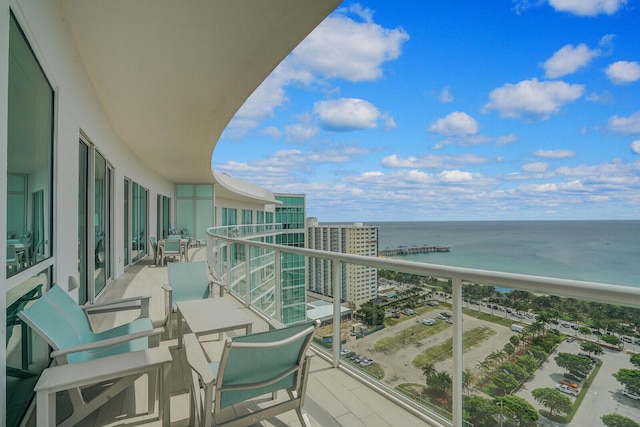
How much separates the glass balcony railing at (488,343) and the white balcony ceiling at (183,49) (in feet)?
7.51

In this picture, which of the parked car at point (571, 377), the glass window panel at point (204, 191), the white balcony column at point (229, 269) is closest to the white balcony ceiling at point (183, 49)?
the white balcony column at point (229, 269)

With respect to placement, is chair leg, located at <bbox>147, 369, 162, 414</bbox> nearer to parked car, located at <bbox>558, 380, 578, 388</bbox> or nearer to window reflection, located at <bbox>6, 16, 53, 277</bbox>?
window reflection, located at <bbox>6, 16, 53, 277</bbox>

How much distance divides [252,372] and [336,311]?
1.31 metres

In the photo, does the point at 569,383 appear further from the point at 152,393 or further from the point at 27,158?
the point at 27,158

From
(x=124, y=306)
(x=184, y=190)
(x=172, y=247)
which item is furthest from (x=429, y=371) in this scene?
(x=184, y=190)

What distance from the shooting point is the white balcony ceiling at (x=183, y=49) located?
310cm

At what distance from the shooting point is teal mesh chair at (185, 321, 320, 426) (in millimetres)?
1788

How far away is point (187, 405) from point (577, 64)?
37.0m

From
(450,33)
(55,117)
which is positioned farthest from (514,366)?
(450,33)

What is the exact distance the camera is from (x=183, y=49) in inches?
151

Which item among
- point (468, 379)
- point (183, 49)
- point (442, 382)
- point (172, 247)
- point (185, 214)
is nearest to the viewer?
point (468, 379)

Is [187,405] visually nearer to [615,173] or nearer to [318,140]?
[615,173]

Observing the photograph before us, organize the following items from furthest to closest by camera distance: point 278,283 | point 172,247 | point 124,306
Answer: point 172,247 < point 278,283 < point 124,306

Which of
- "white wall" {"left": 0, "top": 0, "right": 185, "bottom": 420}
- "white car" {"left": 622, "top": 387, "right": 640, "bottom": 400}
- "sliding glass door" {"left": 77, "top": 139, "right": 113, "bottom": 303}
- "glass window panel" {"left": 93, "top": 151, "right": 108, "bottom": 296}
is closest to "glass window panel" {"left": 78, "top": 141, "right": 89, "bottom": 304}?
"sliding glass door" {"left": 77, "top": 139, "right": 113, "bottom": 303}
